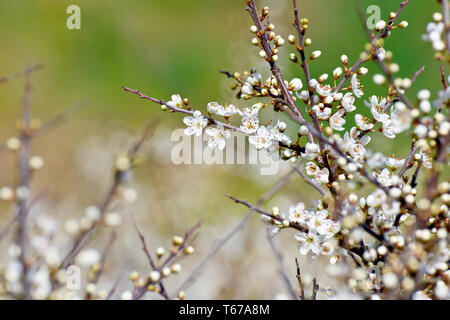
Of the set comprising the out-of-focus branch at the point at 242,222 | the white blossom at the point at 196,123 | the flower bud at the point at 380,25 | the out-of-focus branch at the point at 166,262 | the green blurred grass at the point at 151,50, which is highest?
the green blurred grass at the point at 151,50

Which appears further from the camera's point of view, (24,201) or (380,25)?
(380,25)

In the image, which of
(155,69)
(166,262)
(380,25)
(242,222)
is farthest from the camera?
(155,69)

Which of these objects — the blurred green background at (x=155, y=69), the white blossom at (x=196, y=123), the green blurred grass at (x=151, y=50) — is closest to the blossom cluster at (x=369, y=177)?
the white blossom at (x=196, y=123)

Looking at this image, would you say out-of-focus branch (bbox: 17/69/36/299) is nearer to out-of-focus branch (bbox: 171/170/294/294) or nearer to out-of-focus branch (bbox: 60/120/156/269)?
out-of-focus branch (bbox: 60/120/156/269)

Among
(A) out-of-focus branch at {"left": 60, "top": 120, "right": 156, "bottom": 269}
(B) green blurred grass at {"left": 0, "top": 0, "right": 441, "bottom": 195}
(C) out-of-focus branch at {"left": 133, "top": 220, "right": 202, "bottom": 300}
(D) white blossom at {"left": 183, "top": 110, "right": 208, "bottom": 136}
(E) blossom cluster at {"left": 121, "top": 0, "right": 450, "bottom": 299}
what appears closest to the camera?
(A) out-of-focus branch at {"left": 60, "top": 120, "right": 156, "bottom": 269}

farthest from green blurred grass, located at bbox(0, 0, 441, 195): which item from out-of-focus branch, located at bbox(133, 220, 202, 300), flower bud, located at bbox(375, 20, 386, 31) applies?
out-of-focus branch, located at bbox(133, 220, 202, 300)

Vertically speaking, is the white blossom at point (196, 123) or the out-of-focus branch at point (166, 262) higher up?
the white blossom at point (196, 123)

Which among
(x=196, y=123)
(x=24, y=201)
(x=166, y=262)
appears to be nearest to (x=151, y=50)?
(x=196, y=123)

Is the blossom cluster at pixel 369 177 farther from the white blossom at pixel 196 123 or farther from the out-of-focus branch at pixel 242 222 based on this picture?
the out-of-focus branch at pixel 242 222

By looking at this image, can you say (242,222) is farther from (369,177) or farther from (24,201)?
(24,201)
